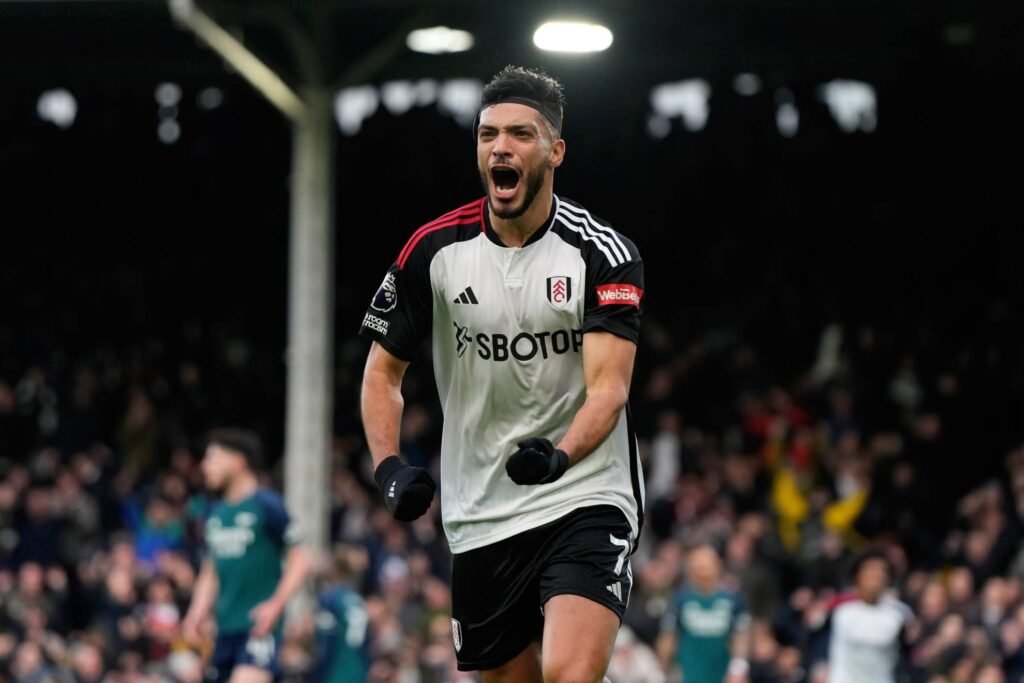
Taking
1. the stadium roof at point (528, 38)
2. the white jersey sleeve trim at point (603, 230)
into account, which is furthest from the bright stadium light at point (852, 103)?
the white jersey sleeve trim at point (603, 230)

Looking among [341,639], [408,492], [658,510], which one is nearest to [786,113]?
[658,510]

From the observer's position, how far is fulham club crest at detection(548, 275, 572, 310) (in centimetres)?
554

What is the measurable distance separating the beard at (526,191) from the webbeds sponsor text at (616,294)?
0.32 meters

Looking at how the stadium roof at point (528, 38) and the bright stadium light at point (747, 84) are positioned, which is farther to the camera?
the bright stadium light at point (747, 84)

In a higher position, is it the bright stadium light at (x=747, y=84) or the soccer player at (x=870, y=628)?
the bright stadium light at (x=747, y=84)

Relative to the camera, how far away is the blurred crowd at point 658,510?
14.3m

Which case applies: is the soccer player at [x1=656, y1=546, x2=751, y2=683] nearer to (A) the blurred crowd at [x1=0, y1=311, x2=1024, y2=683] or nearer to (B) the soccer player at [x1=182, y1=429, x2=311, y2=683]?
(A) the blurred crowd at [x1=0, y1=311, x2=1024, y2=683]

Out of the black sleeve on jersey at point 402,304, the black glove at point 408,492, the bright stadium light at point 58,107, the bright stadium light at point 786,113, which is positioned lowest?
Result: the black glove at point 408,492

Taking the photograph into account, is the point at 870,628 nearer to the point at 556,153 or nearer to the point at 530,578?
the point at 530,578

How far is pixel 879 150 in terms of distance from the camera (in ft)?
60.9

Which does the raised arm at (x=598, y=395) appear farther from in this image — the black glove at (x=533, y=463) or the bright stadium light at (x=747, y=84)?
the bright stadium light at (x=747, y=84)

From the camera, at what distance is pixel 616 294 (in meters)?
5.49

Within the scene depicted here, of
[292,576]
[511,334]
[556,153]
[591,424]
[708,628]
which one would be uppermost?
[556,153]

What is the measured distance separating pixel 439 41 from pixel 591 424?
44.6 ft
